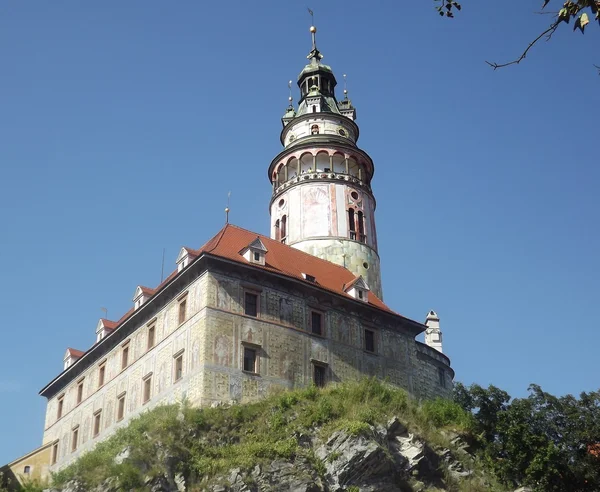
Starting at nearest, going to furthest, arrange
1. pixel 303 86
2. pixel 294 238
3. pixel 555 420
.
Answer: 1. pixel 555 420
2. pixel 294 238
3. pixel 303 86

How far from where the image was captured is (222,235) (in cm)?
3831

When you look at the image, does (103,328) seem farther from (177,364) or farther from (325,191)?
(325,191)

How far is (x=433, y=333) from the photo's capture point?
4838 centimetres

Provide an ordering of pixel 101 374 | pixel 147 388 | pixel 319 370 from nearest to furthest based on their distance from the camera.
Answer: pixel 147 388
pixel 319 370
pixel 101 374

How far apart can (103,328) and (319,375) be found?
13.0 metres

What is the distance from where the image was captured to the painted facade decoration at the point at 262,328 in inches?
1332

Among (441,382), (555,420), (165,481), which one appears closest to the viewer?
(165,481)

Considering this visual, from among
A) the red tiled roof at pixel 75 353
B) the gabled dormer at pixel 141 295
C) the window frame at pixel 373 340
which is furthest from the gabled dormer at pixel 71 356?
the window frame at pixel 373 340

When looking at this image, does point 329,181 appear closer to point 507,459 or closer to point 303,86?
point 303,86

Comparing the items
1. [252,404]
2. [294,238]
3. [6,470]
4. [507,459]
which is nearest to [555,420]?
[507,459]

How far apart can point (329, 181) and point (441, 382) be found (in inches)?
544

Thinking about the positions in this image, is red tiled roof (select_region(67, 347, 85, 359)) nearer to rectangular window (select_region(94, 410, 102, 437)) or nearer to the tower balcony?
rectangular window (select_region(94, 410, 102, 437))

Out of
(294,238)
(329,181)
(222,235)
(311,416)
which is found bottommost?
(311,416)

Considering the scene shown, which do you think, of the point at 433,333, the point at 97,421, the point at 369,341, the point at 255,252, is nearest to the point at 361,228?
the point at 433,333
